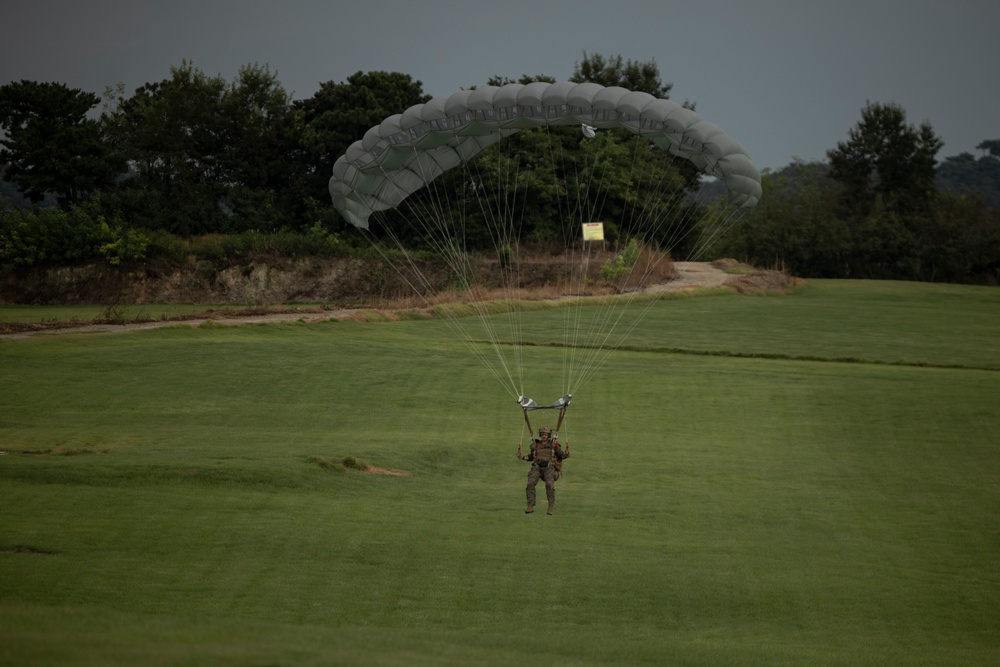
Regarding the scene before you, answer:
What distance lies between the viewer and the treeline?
176 feet

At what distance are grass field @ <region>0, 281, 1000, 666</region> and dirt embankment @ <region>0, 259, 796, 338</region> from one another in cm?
1791

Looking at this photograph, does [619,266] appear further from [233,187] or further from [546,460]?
[546,460]

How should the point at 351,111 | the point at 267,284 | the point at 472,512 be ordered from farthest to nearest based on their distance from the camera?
the point at 351,111 < the point at 267,284 < the point at 472,512

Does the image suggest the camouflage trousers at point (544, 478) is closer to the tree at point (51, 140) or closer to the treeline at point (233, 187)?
the treeline at point (233, 187)

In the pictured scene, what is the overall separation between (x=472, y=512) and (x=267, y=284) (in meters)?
37.5

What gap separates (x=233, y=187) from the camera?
196 feet

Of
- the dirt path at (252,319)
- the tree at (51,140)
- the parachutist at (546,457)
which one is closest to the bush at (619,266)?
the dirt path at (252,319)

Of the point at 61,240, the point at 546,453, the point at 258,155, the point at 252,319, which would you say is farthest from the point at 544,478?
the point at 258,155

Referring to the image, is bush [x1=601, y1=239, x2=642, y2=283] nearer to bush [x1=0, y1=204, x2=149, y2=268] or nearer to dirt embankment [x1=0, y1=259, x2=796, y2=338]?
dirt embankment [x1=0, y1=259, x2=796, y2=338]

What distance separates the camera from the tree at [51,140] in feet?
181

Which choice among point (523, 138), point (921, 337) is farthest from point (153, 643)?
point (523, 138)

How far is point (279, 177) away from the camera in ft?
199

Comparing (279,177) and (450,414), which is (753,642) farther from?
(279,177)

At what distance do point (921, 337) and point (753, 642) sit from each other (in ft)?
95.6
